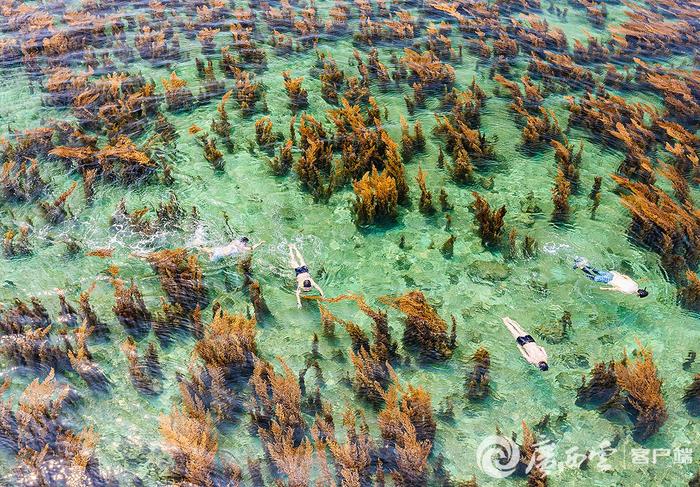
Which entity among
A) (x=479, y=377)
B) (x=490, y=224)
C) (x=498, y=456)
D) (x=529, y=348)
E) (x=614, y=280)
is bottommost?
(x=498, y=456)

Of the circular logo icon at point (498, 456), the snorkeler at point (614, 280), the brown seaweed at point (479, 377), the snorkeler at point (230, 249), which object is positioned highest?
the snorkeler at point (230, 249)

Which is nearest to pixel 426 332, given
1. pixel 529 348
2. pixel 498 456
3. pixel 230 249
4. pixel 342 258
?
pixel 529 348

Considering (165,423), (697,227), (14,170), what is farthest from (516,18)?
(165,423)

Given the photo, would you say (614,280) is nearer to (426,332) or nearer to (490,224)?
(490,224)

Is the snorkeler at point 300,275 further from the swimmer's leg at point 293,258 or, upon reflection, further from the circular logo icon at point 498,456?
the circular logo icon at point 498,456

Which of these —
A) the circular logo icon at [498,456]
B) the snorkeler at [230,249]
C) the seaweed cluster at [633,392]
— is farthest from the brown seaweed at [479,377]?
the snorkeler at [230,249]

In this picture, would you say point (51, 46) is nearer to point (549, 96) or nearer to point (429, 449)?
point (549, 96)
